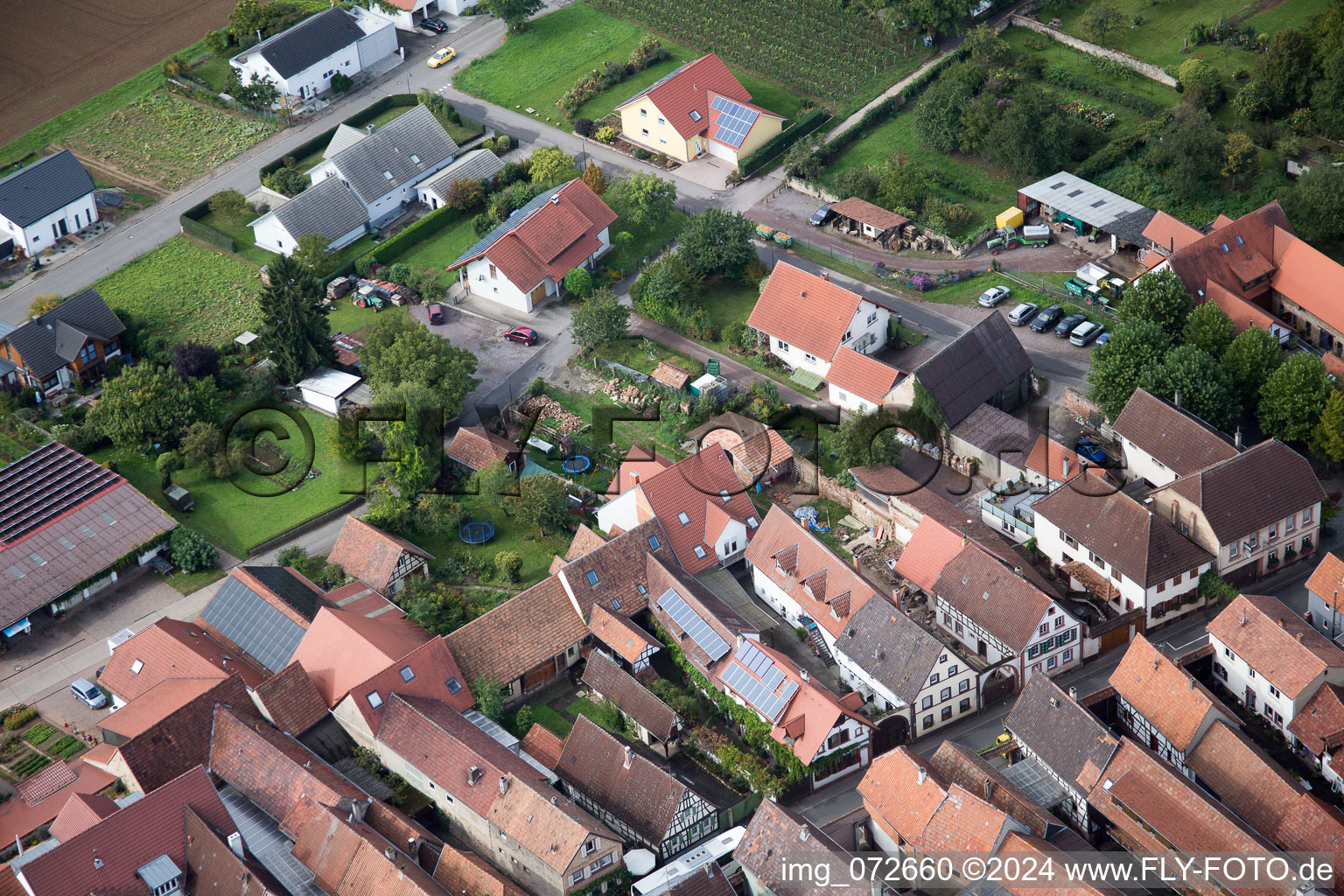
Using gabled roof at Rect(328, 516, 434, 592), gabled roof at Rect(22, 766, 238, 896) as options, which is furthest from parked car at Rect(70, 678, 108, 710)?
gabled roof at Rect(328, 516, 434, 592)

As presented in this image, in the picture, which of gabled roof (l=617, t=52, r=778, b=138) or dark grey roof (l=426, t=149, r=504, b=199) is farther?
gabled roof (l=617, t=52, r=778, b=138)

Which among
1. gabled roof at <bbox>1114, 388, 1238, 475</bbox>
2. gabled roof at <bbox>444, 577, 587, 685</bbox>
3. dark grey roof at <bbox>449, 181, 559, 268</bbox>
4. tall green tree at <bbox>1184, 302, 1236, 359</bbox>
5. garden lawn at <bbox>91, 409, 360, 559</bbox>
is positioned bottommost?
garden lawn at <bbox>91, 409, 360, 559</bbox>

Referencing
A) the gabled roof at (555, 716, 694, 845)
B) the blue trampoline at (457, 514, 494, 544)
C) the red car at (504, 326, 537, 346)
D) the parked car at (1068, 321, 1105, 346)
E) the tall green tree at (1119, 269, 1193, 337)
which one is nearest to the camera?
the gabled roof at (555, 716, 694, 845)

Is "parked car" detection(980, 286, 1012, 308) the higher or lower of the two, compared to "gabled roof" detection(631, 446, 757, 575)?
higher

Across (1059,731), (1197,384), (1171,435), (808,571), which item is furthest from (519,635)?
(1197,384)

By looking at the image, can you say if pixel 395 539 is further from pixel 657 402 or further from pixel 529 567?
pixel 657 402

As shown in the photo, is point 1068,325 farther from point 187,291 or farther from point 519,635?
point 187,291

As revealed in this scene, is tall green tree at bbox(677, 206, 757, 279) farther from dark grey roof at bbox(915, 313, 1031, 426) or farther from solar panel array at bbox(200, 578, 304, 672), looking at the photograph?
solar panel array at bbox(200, 578, 304, 672)
